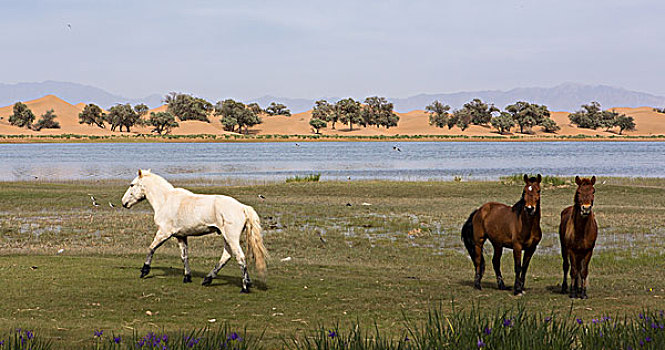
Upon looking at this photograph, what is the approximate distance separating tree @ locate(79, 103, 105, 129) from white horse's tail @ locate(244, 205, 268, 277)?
168978mm

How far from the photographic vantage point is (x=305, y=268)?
15.0 metres

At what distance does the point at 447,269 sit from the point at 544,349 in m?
10.1

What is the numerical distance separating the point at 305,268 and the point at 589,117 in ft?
574

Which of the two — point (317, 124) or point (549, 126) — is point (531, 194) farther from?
point (549, 126)

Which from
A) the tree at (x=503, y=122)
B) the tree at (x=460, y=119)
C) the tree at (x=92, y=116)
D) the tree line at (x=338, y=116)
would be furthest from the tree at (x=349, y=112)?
the tree at (x=92, y=116)

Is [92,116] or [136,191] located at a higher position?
[92,116]

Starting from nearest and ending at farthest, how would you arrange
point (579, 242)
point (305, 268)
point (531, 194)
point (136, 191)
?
point (531, 194) → point (579, 242) → point (136, 191) → point (305, 268)

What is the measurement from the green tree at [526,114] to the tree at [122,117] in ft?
284

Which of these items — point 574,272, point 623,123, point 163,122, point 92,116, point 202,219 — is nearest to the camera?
point 574,272

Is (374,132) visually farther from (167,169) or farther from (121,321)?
Answer: (121,321)

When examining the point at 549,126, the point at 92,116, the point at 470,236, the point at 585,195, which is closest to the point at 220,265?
the point at 470,236

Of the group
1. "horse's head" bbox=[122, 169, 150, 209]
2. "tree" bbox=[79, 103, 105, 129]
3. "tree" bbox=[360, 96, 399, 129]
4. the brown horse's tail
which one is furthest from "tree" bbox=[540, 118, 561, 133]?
"horse's head" bbox=[122, 169, 150, 209]

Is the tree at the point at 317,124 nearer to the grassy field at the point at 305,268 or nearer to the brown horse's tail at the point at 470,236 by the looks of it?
the grassy field at the point at 305,268

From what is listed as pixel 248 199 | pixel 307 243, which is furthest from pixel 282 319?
pixel 248 199
